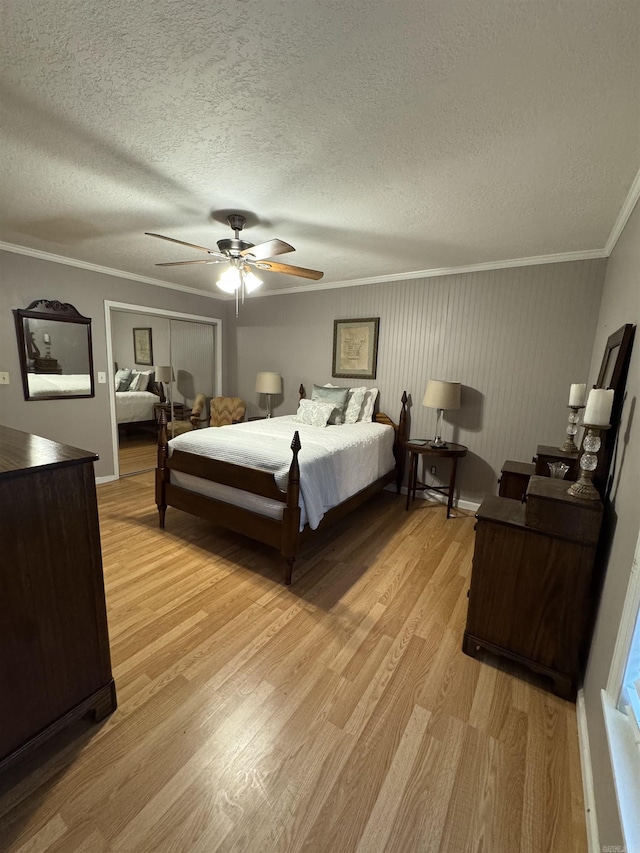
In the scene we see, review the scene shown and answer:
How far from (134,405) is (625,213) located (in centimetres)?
619

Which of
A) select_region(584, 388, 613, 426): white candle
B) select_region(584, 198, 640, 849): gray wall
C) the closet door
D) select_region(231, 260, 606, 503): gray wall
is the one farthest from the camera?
the closet door

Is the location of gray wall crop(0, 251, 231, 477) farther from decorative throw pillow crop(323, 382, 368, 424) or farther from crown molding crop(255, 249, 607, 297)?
decorative throw pillow crop(323, 382, 368, 424)

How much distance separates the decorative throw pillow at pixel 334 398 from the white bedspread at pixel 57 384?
255 cm

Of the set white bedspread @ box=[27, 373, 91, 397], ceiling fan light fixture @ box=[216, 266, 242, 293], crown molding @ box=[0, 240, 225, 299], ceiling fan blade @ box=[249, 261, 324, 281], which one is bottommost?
white bedspread @ box=[27, 373, 91, 397]

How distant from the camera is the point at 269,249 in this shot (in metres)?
2.23

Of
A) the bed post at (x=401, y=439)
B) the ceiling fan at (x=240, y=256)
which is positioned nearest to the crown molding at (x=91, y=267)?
the ceiling fan at (x=240, y=256)

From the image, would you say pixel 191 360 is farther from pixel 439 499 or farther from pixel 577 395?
pixel 577 395

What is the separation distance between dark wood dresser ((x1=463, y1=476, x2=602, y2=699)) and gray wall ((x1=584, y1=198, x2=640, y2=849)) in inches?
3.3

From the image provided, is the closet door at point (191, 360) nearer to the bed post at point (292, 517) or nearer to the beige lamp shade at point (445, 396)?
the beige lamp shade at point (445, 396)

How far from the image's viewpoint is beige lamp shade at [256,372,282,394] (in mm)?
4555

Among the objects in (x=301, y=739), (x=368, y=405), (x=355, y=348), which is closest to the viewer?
(x=301, y=739)

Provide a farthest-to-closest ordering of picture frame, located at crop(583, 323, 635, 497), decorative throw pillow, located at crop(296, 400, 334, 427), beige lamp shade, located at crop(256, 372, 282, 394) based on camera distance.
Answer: beige lamp shade, located at crop(256, 372, 282, 394)
decorative throw pillow, located at crop(296, 400, 334, 427)
picture frame, located at crop(583, 323, 635, 497)

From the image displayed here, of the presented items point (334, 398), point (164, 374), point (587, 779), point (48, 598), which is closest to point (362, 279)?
point (334, 398)

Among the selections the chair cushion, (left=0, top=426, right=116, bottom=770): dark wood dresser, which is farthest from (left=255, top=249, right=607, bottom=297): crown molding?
(left=0, top=426, right=116, bottom=770): dark wood dresser
